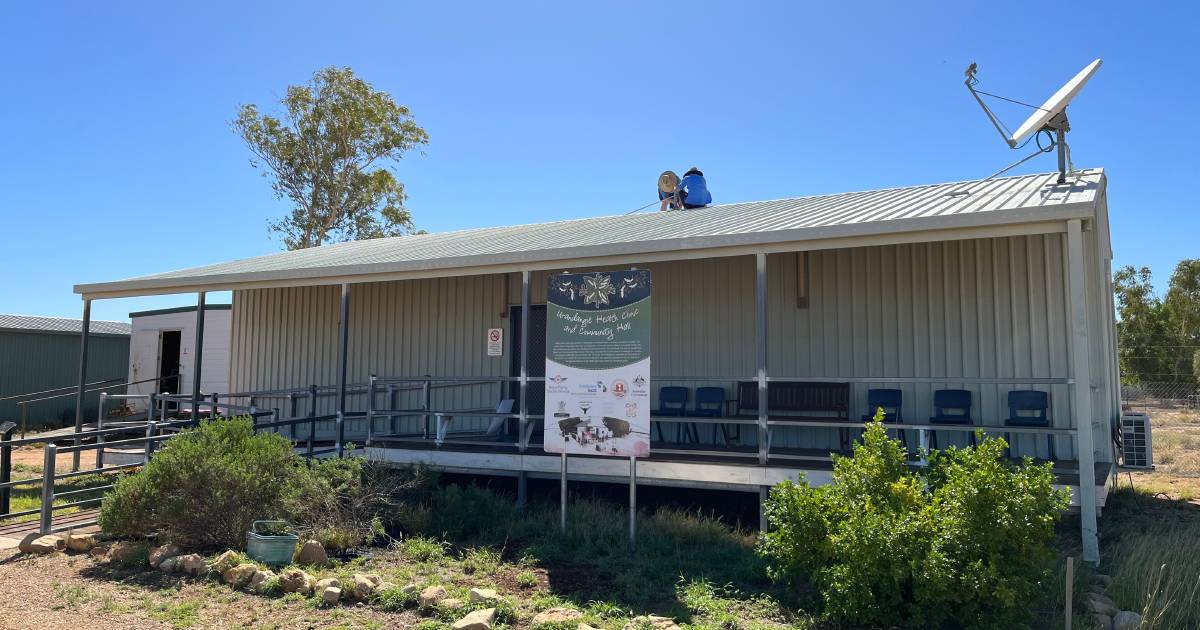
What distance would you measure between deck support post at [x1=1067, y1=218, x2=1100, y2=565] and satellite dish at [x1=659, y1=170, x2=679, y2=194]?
327 inches

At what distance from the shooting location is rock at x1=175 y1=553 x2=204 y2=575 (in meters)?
6.96

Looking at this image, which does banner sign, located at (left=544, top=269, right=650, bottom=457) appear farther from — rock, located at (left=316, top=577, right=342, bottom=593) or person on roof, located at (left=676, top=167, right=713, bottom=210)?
person on roof, located at (left=676, top=167, right=713, bottom=210)

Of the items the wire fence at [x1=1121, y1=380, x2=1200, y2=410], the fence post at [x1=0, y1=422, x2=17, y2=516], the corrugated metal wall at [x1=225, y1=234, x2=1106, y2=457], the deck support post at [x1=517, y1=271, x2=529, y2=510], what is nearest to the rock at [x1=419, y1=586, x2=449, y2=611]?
the deck support post at [x1=517, y1=271, x2=529, y2=510]

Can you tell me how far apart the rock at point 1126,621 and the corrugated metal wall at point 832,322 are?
2.26m

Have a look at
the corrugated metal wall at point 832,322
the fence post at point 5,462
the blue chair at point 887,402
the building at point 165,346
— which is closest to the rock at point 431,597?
the corrugated metal wall at point 832,322

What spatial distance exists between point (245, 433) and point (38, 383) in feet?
64.8

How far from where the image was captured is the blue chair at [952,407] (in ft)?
29.0

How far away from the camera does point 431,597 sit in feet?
19.6

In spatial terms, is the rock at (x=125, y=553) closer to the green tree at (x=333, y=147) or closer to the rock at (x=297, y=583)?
the rock at (x=297, y=583)

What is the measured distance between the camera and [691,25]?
14.5 m

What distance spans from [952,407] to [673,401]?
3.35 meters

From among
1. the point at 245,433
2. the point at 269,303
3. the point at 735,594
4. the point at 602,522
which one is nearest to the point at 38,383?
the point at 269,303

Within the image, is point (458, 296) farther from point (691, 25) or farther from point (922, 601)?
point (922, 601)

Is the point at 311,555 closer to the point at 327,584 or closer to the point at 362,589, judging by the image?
the point at 327,584
